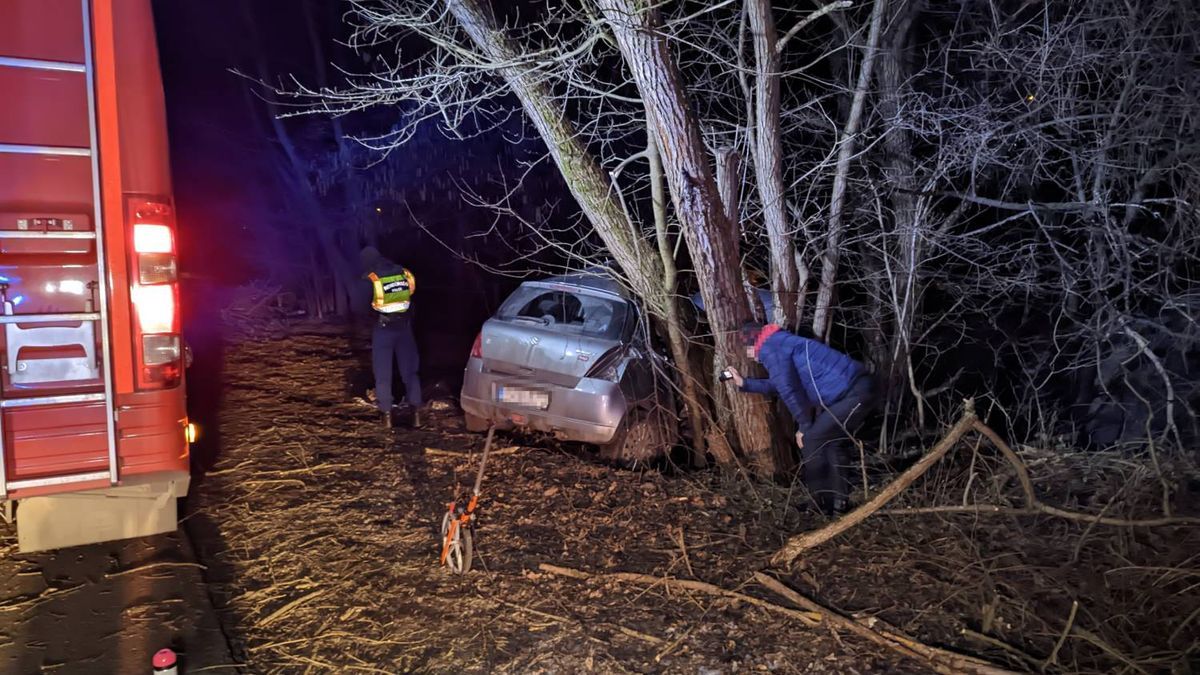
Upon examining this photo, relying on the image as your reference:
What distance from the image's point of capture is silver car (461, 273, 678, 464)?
6.25 meters

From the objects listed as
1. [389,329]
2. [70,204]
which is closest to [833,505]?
[389,329]

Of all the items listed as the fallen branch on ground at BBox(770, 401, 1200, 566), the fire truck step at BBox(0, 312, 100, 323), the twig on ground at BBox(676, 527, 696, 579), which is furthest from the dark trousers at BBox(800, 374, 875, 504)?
the fire truck step at BBox(0, 312, 100, 323)

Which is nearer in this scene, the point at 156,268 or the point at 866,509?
the point at 156,268

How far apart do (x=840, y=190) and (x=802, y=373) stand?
1.56m

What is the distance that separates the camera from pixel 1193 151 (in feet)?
19.7

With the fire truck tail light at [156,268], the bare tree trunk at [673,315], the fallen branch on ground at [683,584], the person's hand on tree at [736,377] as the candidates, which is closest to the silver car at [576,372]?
the bare tree trunk at [673,315]

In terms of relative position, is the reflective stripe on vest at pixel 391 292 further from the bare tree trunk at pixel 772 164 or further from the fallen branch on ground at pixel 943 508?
the fallen branch on ground at pixel 943 508

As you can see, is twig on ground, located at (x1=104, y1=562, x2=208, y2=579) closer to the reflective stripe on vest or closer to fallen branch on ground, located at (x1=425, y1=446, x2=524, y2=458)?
fallen branch on ground, located at (x1=425, y1=446, x2=524, y2=458)

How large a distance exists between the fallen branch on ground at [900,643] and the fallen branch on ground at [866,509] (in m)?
0.34

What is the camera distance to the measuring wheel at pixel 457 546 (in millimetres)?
4191

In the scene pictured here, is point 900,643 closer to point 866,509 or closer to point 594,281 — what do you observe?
point 866,509

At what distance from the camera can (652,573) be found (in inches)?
167

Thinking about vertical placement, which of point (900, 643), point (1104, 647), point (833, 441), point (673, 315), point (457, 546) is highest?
point (673, 315)

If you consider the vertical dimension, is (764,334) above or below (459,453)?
above
